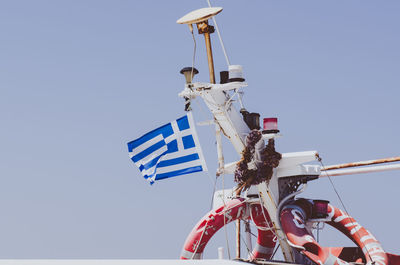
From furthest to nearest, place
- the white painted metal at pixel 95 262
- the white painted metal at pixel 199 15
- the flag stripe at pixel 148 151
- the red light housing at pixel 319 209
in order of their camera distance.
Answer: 1. the red light housing at pixel 319 209
2. the flag stripe at pixel 148 151
3. the white painted metal at pixel 199 15
4. the white painted metal at pixel 95 262

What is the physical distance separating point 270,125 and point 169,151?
304 centimetres

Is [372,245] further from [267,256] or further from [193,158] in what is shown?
[193,158]

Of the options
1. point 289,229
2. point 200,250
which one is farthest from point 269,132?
point 200,250

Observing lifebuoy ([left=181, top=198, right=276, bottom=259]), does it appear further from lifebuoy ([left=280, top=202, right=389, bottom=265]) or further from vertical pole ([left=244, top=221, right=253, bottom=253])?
lifebuoy ([left=280, top=202, right=389, bottom=265])

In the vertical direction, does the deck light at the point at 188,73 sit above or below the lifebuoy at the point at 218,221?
above

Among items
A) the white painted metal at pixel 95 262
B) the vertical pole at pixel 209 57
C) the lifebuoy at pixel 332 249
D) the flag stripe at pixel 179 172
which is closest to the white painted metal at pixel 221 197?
the lifebuoy at pixel 332 249

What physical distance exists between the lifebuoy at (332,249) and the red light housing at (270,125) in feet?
8.04

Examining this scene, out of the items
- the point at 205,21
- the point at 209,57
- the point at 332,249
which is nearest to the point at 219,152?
the point at 209,57

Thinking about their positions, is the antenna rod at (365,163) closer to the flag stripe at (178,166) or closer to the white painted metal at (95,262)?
the flag stripe at (178,166)

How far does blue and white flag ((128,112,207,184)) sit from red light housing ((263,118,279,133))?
215 cm

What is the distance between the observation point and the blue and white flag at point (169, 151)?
22.2 metres

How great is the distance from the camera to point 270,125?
22.8m

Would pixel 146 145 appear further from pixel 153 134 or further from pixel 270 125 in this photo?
pixel 270 125

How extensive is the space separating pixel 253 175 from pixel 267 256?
13.0 ft
